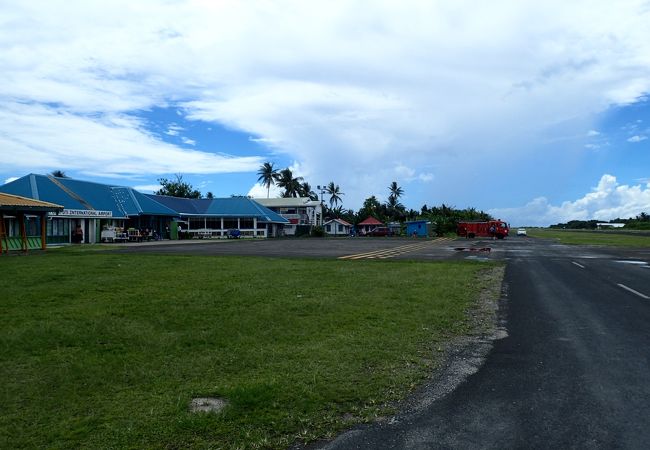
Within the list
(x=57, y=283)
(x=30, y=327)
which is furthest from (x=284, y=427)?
(x=57, y=283)

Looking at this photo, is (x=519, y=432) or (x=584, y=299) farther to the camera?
(x=584, y=299)

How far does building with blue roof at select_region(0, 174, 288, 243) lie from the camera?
41.8 meters

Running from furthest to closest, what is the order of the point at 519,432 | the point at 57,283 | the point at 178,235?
the point at 178,235 < the point at 57,283 < the point at 519,432

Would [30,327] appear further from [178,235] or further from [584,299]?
[178,235]

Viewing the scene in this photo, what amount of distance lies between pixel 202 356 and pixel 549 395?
4056 millimetres

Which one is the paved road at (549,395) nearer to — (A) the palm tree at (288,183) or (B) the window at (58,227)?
(B) the window at (58,227)

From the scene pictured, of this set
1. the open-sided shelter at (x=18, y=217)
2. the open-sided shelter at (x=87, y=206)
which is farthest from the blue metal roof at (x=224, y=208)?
the open-sided shelter at (x=18, y=217)

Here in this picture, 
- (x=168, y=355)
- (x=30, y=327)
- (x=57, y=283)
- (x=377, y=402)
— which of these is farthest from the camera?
(x=57, y=283)

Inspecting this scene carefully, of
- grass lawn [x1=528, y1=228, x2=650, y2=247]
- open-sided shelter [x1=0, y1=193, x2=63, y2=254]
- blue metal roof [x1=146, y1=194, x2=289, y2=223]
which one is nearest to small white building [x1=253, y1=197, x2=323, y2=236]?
blue metal roof [x1=146, y1=194, x2=289, y2=223]

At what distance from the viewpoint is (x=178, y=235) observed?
198 ft

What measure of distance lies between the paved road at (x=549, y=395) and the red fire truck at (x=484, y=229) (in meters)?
57.3

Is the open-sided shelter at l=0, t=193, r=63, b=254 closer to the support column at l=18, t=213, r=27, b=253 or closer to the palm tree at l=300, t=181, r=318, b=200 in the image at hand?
the support column at l=18, t=213, r=27, b=253

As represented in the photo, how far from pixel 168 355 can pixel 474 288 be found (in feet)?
31.7

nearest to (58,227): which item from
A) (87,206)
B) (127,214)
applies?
(87,206)
